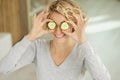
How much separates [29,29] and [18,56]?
102 inches

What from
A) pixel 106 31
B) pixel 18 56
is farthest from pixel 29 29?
pixel 18 56

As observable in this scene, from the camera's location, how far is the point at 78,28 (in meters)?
1.19

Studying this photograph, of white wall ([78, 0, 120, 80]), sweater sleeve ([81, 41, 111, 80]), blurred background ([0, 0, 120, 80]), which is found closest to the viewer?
sweater sleeve ([81, 41, 111, 80])

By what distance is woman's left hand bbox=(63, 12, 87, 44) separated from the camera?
1.18m

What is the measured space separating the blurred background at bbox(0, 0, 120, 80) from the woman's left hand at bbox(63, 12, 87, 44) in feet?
5.04

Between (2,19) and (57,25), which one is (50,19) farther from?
(2,19)

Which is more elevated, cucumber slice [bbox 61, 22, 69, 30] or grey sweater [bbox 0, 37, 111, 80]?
cucumber slice [bbox 61, 22, 69, 30]

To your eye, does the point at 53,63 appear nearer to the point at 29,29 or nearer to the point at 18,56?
the point at 18,56

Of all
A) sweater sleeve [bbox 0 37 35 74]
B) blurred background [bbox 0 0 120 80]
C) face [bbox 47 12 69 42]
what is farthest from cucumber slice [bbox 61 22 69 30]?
blurred background [bbox 0 0 120 80]

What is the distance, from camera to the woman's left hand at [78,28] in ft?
3.86

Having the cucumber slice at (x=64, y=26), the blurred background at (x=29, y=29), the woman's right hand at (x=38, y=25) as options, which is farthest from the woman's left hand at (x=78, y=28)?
the blurred background at (x=29, y=29)

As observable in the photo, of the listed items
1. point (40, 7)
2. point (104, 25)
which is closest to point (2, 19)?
point (40, 7)

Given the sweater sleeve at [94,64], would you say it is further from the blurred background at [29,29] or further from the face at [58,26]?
the blurred background at [29,29]

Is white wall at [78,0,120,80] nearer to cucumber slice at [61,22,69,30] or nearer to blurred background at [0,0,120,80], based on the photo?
blurred background at [0,0,120,80]
